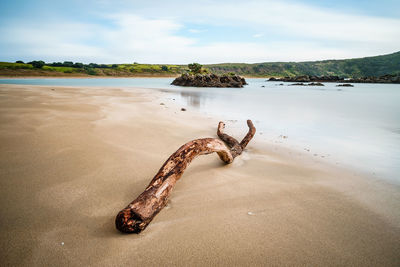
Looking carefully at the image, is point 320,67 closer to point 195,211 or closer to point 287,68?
point 287,68

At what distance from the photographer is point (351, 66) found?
142 m

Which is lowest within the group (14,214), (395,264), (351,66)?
(395,264)

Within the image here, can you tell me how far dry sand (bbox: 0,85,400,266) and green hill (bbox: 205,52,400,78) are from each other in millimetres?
149759

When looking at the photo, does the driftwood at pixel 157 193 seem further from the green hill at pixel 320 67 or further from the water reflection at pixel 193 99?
the green hill at pixel 320 67

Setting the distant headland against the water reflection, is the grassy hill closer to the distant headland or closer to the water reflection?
the distant headland

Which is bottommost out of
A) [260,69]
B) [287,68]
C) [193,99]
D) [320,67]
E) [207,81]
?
[193,99]

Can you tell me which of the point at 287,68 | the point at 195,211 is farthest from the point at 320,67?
the point at 195,211

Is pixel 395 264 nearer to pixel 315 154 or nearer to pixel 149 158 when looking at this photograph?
pixel 315 154

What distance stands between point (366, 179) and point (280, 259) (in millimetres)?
2698

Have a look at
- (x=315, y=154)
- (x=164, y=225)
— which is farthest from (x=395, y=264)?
(x=315, y=154)

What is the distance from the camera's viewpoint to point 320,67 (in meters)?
155

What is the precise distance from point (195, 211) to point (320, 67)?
188777 millimetres

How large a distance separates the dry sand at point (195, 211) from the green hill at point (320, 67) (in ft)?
491

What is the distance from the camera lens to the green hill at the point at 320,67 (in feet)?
422
